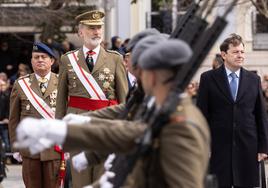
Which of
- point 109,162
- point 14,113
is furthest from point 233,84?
point 109,162

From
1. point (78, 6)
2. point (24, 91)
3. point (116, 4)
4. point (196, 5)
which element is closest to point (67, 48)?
point (78, 6)

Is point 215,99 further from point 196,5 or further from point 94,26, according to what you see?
point 196,5

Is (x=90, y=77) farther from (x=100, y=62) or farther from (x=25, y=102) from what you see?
(x=25, y=102)

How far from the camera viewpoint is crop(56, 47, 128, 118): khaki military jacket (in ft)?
30.7

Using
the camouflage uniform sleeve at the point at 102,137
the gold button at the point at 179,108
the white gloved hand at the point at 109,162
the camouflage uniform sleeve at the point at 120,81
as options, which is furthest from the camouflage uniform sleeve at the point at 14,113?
the gold button at the point at 179,108

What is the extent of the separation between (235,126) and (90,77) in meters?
1.50

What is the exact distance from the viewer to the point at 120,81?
940 cm

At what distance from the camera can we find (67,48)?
19.8m

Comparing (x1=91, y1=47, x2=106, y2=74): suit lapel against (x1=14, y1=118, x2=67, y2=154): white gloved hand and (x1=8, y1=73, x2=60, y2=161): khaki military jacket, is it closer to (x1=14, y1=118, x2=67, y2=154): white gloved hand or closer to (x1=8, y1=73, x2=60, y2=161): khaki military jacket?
(x1=8, y1=73, x2=60, y2=161): khaki military jacket

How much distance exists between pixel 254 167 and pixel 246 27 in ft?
52.2

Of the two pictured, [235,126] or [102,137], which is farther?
[235,126]

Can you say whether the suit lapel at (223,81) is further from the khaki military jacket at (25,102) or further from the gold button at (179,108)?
the gold button at (179,108)

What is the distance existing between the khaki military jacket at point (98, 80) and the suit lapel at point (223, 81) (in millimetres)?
906

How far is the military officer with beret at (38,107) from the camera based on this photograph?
9820 millimetres
